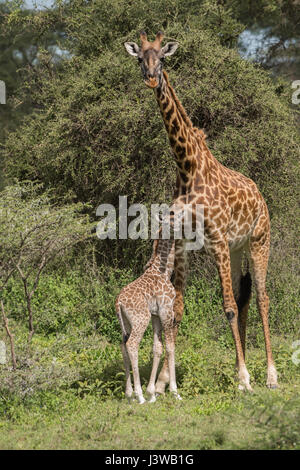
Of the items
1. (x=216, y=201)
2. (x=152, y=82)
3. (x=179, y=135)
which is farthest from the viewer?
(x=216, y=201)

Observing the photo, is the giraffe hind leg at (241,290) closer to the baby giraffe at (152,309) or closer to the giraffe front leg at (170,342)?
the baby giraffe at (152,309)

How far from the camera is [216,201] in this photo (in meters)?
7.33

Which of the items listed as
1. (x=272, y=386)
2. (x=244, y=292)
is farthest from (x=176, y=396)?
(x=244, y=292)

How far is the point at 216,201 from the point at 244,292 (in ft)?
4.82

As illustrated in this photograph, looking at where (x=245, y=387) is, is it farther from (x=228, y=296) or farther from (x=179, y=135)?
→ (x=179, y=135)

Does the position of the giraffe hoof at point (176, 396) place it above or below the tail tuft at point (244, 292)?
below

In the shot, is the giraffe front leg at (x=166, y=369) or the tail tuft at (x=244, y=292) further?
the tail tuft at (x=244, y=292)

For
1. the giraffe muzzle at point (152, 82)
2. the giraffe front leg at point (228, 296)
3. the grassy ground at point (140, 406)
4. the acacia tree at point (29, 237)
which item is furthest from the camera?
the giraffe front leg at point (228, 296)

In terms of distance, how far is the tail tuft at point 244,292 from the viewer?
820cm

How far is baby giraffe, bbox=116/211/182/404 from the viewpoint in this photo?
267 inches

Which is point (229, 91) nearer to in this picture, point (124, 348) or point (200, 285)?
point (200, 285)

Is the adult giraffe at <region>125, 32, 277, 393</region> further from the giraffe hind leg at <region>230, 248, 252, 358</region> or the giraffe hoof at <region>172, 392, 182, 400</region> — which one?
the giraffe hoof at <region>172, 392, 182, 400</region>

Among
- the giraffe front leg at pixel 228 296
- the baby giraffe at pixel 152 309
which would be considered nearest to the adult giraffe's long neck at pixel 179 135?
the baby giraffe at pixel 152 309

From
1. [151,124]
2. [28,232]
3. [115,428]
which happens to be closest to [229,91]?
[151,124]
